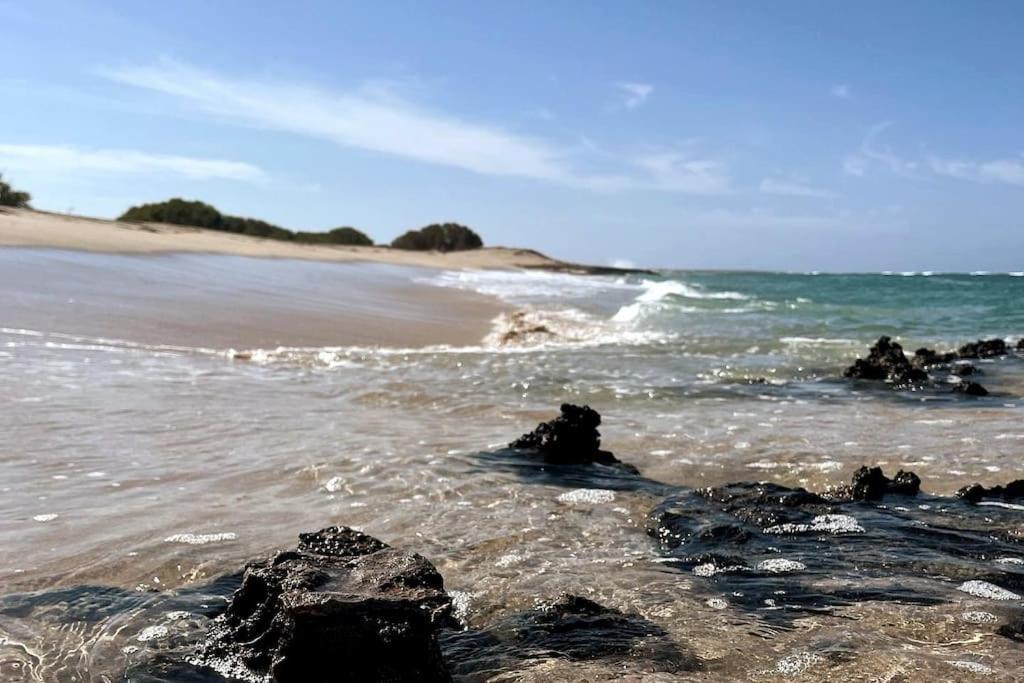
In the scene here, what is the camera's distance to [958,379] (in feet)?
36.4

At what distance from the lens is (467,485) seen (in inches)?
206

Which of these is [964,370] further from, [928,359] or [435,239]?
[435,239]

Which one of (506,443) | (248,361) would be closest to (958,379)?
(506,443)

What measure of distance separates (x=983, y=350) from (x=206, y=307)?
12.6 m

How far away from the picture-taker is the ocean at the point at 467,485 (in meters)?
3.08

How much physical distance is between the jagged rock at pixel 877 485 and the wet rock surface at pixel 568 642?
2320 millimetres

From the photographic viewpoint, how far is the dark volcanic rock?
254 centimetres

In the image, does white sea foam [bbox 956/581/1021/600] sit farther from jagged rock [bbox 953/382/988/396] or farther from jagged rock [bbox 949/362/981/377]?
jagged rock [bbox 949/362/981/377]

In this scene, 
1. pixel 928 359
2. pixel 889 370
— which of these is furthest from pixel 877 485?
pixel 928 359

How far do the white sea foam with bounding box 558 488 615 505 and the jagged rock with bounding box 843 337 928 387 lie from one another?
21.3ft

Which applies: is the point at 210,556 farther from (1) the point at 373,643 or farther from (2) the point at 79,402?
(2) the point at 79,402

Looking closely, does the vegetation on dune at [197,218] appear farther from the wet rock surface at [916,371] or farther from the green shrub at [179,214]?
the wet rock surface at [916,371]

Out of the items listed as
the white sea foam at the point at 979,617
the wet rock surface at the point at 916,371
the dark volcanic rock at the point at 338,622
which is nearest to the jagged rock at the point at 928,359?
the wet rock surface at the point at 916,371

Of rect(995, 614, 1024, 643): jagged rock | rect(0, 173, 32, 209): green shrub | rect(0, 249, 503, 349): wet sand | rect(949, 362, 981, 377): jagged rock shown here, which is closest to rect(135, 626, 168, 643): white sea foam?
rect(995, 614, 1024, 643): jagged rock
